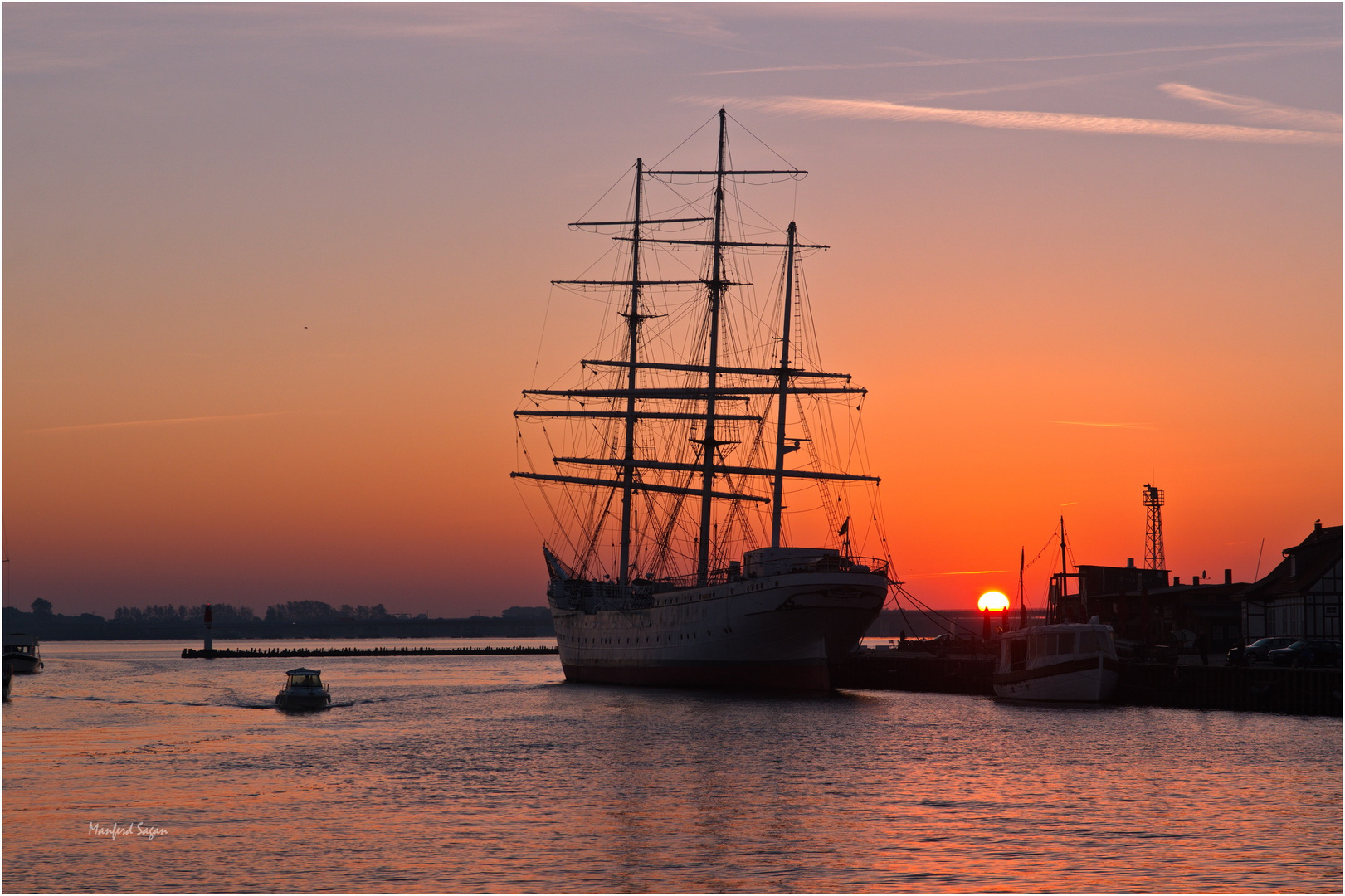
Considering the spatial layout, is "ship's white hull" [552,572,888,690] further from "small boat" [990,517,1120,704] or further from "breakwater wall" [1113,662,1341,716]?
"breakwater wall" [1113,662,1341,716]

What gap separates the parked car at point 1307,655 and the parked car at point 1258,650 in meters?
2.33

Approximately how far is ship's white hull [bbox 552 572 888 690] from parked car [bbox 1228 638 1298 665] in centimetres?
2149

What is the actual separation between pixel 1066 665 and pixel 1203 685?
6635 millimetres

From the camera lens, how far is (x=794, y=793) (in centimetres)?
4038

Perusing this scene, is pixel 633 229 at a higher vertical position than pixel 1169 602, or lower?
higher

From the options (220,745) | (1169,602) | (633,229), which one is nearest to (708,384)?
(633,229)

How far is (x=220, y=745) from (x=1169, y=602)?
204 feet

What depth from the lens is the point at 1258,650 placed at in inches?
2798

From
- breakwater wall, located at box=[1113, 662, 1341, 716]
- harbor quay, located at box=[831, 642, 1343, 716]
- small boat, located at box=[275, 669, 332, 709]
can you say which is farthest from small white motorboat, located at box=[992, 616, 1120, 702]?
small boat, located at box=[275, 669, 332, 709]

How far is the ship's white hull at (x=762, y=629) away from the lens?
82.4 m

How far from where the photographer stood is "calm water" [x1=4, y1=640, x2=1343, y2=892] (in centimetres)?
2922

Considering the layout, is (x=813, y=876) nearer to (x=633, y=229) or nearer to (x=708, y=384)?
(x=708, y=384)

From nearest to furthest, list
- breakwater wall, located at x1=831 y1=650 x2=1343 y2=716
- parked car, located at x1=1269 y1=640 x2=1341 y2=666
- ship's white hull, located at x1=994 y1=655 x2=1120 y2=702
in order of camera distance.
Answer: breakwater wall, located at x1=831 y1=650 x2=1343 y2=716, parked car, located at x1=1269 y1=640 x2=1341 y2=666, ship's white hull, located at x1=994 y1=655 x2=1120 y2=702

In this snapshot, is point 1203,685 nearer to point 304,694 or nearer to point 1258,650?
point 1258,650
